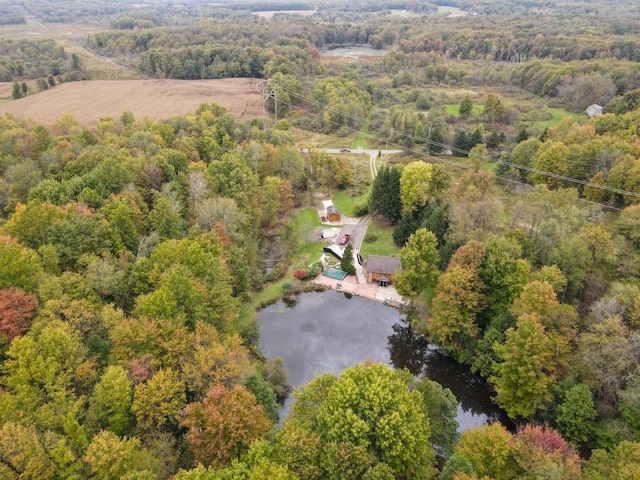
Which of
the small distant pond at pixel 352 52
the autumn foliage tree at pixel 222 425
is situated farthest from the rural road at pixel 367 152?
the small distant pond at pixel 352 52

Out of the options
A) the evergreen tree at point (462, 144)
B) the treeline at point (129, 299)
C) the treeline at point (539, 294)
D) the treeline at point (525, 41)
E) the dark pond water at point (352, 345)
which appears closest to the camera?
the treeline at point (129, 299)

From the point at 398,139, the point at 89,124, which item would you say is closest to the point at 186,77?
the point at 89,124

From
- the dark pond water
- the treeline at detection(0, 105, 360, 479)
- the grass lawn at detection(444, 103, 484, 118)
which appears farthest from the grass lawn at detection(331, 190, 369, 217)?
the grass lawn at detection(444, 103, 484, 118)

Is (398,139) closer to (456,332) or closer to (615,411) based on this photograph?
(456,332)

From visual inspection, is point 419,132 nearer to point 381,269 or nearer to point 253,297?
point 381,269

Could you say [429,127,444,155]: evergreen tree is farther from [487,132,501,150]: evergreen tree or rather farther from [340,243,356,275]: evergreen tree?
[340,243,356,275]: evergreen tree

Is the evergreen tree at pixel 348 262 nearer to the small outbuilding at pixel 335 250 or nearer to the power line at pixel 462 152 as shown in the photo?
the small outbuilding at pixel 335 250

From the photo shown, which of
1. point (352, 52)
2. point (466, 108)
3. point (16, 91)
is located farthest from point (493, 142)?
point (352, 52)
